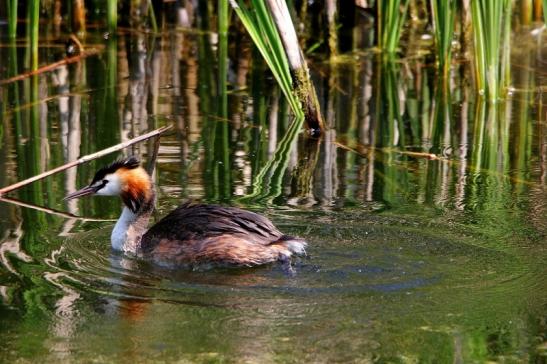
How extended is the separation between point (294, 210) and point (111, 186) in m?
1.01

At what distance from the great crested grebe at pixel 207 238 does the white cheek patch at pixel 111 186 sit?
16 centimetres

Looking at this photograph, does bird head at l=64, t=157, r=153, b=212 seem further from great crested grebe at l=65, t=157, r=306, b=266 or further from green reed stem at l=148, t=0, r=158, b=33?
green reed stem at l=148, t=0, r=158, b=33

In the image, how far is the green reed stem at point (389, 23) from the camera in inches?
406

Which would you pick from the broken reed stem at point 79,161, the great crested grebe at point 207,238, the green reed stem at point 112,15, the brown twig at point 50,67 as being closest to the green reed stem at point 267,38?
the broken reed stem at point 79,161

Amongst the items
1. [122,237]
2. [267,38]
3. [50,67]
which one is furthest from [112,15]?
[122,237]

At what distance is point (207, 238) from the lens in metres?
5.83

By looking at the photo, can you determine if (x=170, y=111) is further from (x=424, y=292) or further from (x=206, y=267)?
(x=424, y=292)

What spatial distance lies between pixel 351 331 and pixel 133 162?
1.96 meters

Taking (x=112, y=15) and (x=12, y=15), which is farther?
(x=112, y=15)

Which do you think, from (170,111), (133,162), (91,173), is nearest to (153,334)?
(133,162)

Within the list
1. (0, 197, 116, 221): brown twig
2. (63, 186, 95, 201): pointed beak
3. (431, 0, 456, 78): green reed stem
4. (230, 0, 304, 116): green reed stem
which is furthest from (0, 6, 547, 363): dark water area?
(230, 0, 304, 116): green reed stem

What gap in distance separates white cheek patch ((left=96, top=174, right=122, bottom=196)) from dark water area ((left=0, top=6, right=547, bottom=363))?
0.68ft

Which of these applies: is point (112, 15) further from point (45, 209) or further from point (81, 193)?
point (81, 193)

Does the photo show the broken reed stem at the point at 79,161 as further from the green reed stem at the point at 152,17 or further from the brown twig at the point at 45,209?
the green reed stem at the point at 152,17
